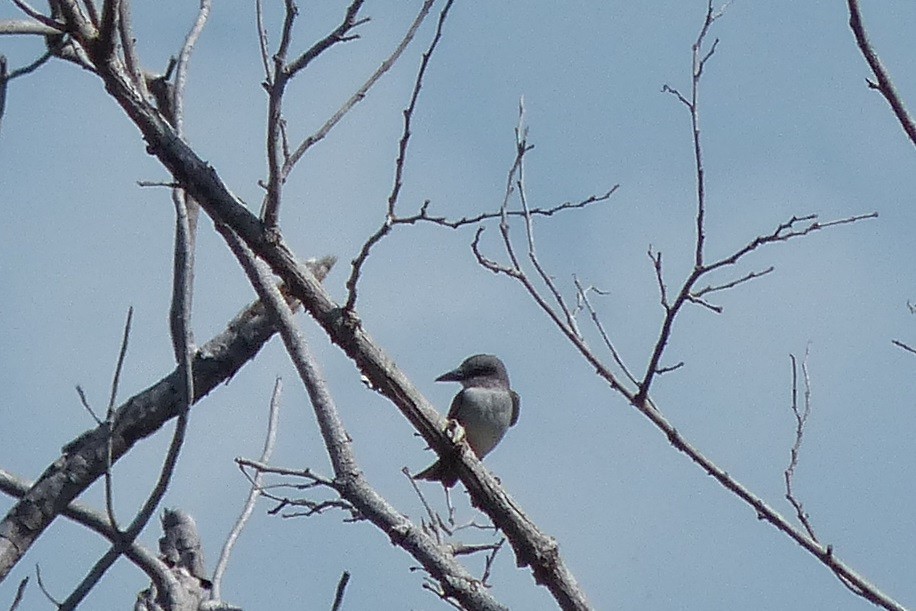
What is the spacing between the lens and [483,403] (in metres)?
9.15

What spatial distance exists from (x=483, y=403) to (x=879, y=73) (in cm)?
605

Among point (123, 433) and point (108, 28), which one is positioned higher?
point (108, 28)

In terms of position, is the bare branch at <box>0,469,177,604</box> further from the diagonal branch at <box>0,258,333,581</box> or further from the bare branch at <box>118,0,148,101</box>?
the bare branch at <box>118,0,148,101</box>

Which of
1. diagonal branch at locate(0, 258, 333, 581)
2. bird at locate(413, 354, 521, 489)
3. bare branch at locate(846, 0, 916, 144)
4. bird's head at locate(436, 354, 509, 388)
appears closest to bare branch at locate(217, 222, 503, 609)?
diagonal branch at locate(0, 258, 333, 581)

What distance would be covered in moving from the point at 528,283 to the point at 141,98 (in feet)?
4.19

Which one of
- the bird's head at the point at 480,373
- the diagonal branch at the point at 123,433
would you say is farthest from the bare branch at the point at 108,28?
the bird's head at the point at 480,373

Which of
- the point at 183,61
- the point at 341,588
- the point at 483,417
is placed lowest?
the point at 341,588

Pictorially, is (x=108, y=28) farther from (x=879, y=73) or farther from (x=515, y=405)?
(x=515, y=405)

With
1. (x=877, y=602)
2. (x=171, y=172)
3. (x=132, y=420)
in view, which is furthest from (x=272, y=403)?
(x=877, y=602)

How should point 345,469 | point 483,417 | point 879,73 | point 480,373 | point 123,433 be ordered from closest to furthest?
1. point 879,73
2. point 345,469
3. point 123,433
4. point 483,417
5. point 480,373

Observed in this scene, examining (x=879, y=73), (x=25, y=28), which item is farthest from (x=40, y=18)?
(x=879, y=73)

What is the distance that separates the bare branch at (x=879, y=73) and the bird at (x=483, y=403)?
18.4 feet

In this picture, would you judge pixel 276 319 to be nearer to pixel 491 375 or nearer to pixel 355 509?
pixel 355 509

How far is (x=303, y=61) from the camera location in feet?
12.4
